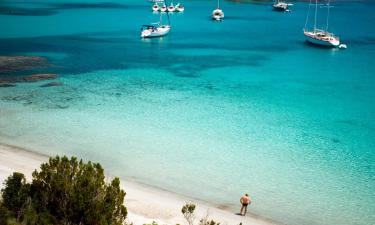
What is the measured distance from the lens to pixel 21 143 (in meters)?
25.2

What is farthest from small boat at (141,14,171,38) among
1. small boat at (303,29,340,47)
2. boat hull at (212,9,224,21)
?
boat hull at (212,9,224,21)

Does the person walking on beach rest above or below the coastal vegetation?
below

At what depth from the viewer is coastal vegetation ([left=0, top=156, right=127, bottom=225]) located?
11.2 metres

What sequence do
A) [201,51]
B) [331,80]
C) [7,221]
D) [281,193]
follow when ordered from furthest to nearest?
[201,51] < [331,80] < [281,193] < [7,221]

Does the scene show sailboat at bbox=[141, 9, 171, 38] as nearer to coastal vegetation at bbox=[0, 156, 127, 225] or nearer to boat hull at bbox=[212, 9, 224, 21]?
boat hull at bbox=[212, 9, 224, 21]

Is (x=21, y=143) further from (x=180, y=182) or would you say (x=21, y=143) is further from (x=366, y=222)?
(x=366, y=222)

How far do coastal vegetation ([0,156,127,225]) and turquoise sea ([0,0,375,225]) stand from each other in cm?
870

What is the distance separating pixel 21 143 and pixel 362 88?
3191 centimetres

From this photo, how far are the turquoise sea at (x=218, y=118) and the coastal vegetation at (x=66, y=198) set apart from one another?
342 inches

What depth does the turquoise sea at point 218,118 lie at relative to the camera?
21.0m

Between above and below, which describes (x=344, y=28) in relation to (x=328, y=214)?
→ above

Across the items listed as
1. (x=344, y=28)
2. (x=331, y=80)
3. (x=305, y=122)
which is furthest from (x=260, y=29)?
(x=305, y=122)

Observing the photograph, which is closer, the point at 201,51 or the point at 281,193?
the point at 281,193

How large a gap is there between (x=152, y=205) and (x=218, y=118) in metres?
13.8
